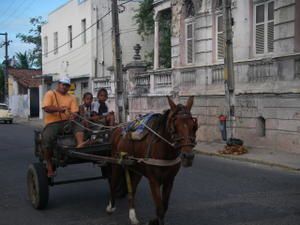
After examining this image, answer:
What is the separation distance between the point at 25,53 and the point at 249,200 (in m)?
70.0

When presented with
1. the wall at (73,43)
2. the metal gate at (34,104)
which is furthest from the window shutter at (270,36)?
the metal gate at (34,104)

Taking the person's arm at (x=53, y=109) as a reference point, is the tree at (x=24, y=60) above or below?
above

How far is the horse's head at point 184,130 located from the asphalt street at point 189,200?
1858 millimetres

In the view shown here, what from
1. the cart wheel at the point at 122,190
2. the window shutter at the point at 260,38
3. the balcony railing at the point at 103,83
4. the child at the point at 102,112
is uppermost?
the window shutter at the point at 260,38

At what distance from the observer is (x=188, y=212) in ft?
26.2

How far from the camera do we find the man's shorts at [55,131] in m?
8.45

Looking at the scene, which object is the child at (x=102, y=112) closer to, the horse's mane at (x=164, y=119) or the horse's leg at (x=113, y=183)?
the horse's leg at (x=113, y=183)

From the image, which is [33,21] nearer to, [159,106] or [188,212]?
[159,106]

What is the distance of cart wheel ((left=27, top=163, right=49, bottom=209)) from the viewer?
26.8 ft

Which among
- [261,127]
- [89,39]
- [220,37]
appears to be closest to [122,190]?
[261,127]

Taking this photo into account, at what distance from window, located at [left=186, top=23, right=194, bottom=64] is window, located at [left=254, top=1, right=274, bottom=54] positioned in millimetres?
4293

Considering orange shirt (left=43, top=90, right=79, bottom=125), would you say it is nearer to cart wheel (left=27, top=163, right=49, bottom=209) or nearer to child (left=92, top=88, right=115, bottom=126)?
child (left=92, top=88, right=115, bottom=126)

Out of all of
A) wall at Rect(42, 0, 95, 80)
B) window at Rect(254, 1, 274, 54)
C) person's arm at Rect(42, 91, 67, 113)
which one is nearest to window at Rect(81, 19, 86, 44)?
wall at Rect(42, 0, 95, 80)

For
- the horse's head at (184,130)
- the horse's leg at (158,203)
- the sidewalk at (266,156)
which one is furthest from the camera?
the sidewalk at (266,156)
